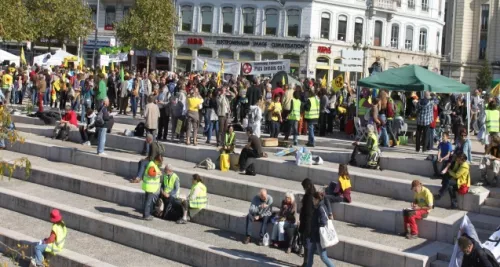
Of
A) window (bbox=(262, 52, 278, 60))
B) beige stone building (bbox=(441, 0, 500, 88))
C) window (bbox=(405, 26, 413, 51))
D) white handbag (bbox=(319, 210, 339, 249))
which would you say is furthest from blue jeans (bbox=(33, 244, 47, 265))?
beige stone building (bbox=(441, 0, 500, 88))

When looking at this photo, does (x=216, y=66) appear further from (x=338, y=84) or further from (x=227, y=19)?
(x=227, y=19)

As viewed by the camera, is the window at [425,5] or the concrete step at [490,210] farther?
the window at [425,5]

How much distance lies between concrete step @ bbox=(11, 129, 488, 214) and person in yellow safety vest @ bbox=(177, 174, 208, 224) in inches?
125

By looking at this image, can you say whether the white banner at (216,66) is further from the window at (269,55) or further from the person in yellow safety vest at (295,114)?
the window at (269,55)

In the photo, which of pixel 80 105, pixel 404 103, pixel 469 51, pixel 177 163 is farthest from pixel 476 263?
pixel 469 51

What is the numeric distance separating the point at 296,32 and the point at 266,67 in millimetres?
23264

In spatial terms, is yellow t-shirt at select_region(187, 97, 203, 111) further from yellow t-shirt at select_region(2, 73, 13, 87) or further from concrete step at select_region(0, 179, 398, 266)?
yellow t-shirt at select_region(2, 73, 13, 87)

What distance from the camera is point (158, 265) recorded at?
47.8 ft

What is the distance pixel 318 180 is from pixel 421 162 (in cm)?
253

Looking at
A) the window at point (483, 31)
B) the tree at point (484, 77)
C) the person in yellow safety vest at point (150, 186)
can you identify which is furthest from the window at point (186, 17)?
the person in yellow safety vest at point (150, 186)

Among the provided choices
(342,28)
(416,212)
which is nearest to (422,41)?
(342,28)

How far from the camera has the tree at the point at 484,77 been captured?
64750 mm

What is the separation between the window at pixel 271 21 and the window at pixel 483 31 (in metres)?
26.3

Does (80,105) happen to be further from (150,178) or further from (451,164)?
(451,164)
